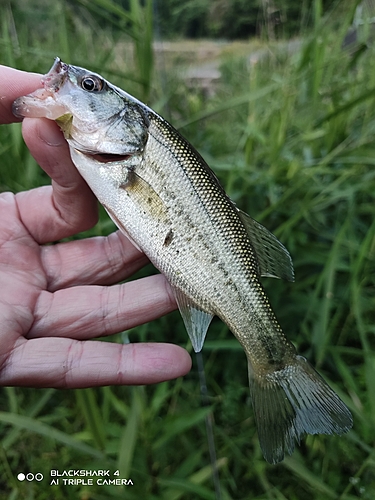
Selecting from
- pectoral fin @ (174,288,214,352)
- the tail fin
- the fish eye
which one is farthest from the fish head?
the tail fin

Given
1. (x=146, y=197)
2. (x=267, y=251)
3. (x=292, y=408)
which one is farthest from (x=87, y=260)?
(x=292, y=408)

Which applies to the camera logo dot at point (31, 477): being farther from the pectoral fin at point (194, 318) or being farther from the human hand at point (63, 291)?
the pectoral fin at point (194, 318)

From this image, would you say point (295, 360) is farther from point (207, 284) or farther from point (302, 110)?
point (302, 110)

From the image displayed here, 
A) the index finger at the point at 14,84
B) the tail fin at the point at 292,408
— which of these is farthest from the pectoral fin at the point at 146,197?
the tail fin at the point at 292,408

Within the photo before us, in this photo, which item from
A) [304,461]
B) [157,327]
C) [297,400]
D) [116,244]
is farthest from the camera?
[157,327]

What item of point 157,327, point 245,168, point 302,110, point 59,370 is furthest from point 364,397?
point 302,110

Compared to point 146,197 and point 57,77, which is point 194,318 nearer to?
point 146,197
